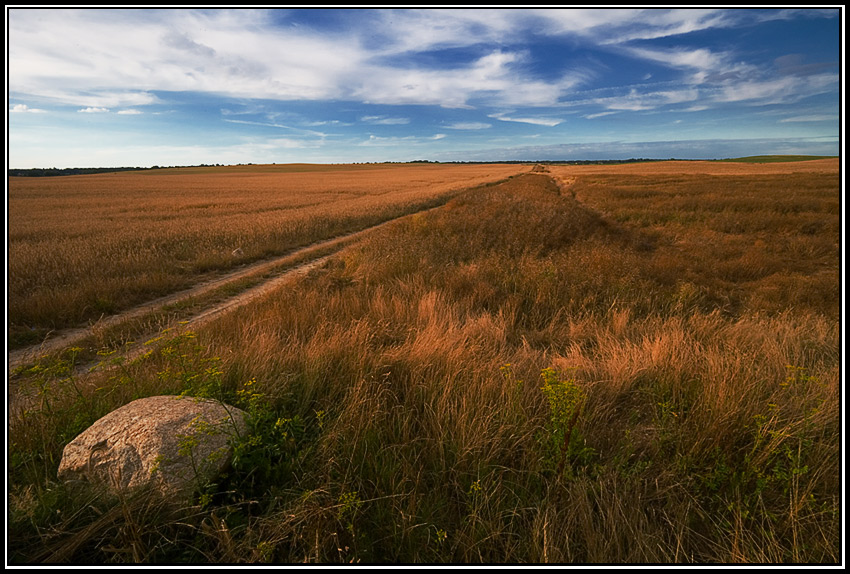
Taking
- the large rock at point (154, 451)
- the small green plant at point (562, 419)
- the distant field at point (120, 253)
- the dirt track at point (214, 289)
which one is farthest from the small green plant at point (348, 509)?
the distant field at point (120, 253)

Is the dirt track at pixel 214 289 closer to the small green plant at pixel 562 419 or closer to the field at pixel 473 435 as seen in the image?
the field at pixel 473 435

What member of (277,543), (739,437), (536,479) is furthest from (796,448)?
(277,543)

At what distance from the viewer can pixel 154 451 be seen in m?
2.42

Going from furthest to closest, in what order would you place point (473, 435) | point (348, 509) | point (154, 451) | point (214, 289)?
point (214, 289) < point (473, 435) < point (154, 451) < point (348, 509)

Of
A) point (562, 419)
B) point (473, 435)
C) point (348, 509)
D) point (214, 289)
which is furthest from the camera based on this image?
point (214, 289)

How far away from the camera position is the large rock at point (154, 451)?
2.32 metres

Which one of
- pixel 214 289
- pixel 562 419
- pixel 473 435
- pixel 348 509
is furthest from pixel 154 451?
pixel 214 289

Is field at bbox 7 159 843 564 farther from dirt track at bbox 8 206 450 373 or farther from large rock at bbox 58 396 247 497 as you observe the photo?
dirt track at bbox 8 206 450 373

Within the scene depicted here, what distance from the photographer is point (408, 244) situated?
37.5 feet

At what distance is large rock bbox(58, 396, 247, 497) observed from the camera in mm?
2324

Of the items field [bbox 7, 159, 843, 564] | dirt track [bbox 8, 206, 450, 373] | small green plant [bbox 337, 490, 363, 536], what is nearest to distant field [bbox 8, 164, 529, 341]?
dirt track [bbox 8, 206, 450, 373]

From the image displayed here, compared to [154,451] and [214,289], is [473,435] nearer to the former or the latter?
[154,451]

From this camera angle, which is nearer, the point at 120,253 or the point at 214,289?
the point at 214,289

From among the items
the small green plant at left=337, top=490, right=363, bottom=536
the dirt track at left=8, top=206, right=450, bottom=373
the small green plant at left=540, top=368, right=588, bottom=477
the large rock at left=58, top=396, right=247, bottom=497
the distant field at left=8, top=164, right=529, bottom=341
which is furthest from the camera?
the distant field at left=8, top=164, right=529, bottom=341
